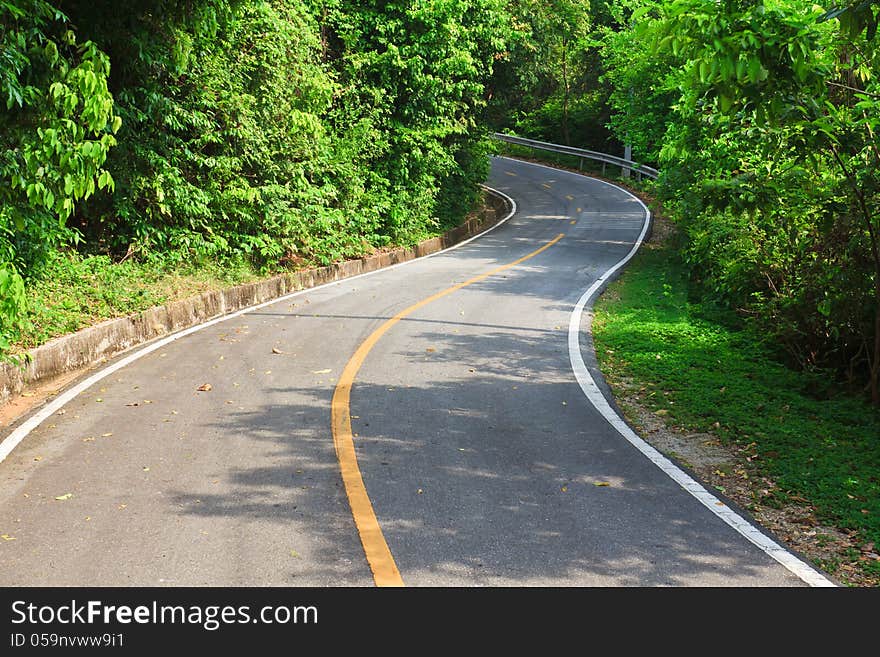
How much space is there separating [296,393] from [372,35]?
17.0m

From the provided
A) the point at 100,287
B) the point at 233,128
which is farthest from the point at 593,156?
the point at 100,287

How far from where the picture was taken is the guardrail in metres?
41.4

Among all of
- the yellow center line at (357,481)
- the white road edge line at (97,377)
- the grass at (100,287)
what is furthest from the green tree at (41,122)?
the yellow center line at (357,481)

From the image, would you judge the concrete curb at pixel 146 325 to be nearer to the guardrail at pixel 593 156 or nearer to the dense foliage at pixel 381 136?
the dense foliage at pixel 381 136

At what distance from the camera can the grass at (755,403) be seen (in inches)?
248

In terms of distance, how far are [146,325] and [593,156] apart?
39.9 metres

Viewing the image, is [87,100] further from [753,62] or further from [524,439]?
[753,62]

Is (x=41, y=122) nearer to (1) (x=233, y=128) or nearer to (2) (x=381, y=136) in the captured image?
(1) (x=233, y=128)

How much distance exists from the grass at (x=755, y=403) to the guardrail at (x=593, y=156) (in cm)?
2786

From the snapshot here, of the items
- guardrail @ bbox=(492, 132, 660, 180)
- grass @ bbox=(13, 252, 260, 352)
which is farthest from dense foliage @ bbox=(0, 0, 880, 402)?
guardrail @ bbox=(492, 132, 660, 180)

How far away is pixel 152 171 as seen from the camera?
14766mm

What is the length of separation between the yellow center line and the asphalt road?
0.06 m

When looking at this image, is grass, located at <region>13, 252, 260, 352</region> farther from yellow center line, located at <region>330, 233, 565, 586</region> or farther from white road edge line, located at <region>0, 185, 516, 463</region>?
yellow center line, located at <region>330, 233, 565, 586</region>

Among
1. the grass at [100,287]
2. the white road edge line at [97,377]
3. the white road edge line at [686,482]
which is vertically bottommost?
the white road edge line at [97,377]
